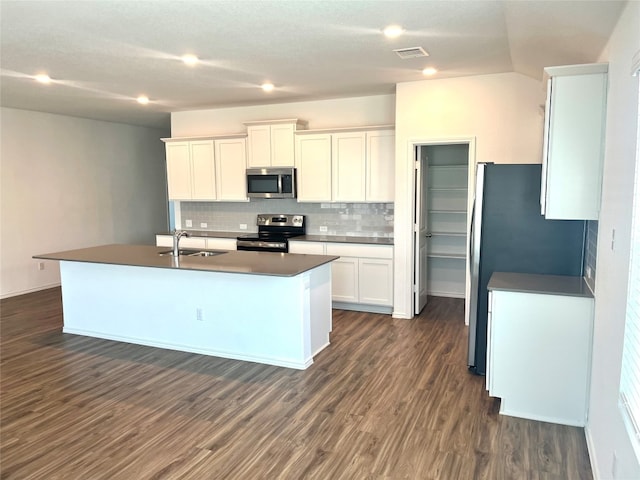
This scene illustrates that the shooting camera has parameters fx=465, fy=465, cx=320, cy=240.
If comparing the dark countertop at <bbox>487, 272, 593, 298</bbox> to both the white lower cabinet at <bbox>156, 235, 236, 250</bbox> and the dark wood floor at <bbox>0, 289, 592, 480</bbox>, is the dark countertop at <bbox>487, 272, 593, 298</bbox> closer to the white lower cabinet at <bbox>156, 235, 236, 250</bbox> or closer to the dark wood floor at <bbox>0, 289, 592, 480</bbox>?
the dark wood floor at <bbox>0, 289, 592, 480</bbox>

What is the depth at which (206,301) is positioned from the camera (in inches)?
167

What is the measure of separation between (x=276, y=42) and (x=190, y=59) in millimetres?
900

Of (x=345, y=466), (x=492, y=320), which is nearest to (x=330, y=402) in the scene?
(x=345, y=466)

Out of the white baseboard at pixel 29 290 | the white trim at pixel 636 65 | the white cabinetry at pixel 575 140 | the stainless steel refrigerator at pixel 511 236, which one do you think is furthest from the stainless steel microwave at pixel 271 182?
the white trim at pixel 636 65

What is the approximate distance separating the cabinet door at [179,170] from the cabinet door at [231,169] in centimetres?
54

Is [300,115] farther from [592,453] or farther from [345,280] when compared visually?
[592,453]

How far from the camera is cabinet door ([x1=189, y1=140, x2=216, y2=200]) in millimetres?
6602

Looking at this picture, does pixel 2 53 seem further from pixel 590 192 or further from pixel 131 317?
pixel 590 192

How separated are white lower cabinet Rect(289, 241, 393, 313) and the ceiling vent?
2.16 m

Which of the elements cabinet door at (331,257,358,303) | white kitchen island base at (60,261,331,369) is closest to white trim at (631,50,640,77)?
white kitchen island base at (60,261,331,369)

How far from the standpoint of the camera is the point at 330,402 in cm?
332

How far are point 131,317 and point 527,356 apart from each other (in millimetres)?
3621

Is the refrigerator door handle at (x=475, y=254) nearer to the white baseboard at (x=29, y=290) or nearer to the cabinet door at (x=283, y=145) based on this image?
the cabinet door at (x=283, y=145)

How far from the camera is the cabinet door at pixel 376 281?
5.43 meters
